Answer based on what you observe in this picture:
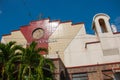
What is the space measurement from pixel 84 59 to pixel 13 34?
550 inches

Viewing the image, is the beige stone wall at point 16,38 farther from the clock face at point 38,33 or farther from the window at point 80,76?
the window at point 80,76

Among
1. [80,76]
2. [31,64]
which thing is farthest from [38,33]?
[31,64]

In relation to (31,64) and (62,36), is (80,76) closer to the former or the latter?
(62,36)

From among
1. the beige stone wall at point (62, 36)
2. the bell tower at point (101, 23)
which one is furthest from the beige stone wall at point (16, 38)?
the bell tower at point (101, 23)

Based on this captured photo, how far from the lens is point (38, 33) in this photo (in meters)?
32.0

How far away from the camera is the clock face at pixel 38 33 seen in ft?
104

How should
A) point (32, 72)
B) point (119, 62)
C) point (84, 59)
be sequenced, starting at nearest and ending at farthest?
point (32, 72)
point (119, 62)
point (84, 59)

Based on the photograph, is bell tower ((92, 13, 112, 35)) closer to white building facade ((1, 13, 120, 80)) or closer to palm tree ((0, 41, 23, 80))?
white building facade ((1, 13, 120, 80))

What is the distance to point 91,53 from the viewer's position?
28172 mm

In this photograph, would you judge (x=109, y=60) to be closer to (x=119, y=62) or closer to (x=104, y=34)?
(x=119, y=62)

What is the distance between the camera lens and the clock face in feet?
104

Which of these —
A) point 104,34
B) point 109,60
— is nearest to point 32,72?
point 109,60

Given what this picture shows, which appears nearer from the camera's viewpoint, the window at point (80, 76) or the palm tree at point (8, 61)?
the palm tree at point (8, 61)

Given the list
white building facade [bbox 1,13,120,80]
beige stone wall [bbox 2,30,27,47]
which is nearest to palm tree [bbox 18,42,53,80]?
white building facade [bbox 1,13,120,80]
